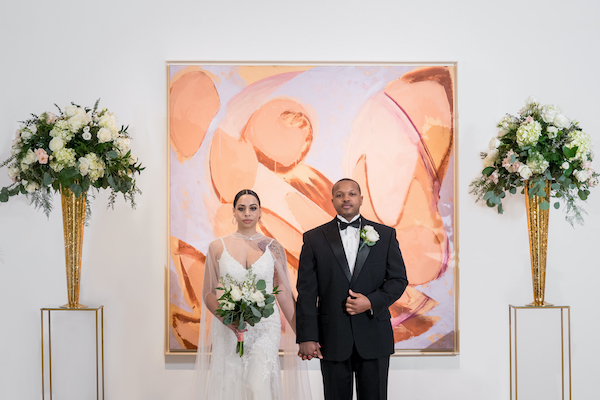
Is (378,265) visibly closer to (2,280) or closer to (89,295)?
(89,295)

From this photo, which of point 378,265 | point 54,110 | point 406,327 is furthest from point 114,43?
point 406,327

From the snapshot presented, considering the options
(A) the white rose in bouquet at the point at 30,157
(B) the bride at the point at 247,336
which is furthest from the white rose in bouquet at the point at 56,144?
(B) the bride at the point at 247,336

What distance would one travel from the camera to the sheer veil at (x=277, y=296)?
139 inches

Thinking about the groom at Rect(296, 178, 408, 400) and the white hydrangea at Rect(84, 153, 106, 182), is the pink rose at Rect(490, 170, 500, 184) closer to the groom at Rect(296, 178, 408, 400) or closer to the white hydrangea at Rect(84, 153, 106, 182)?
the groom at Rect(296, 178, 408, 400)

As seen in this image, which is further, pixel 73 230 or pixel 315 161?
Result: pixel 315 161

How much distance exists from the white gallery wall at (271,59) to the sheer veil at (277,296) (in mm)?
602

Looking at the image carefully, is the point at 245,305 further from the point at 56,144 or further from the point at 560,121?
the point at 560,121

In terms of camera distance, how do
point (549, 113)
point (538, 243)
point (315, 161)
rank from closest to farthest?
point (549, 113), point (538, 243), point (315, 161)

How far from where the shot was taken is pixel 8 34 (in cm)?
421

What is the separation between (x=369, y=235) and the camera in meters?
3.17

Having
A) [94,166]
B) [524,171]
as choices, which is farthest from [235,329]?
[524,171]

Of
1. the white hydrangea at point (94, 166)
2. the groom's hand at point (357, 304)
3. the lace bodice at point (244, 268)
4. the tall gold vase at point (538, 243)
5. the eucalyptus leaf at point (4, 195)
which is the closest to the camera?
the groom's hand at point (357, 304)

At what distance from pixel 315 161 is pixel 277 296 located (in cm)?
125

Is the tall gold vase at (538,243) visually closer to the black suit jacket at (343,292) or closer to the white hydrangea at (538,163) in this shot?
the white hydrangea at (538,163)
